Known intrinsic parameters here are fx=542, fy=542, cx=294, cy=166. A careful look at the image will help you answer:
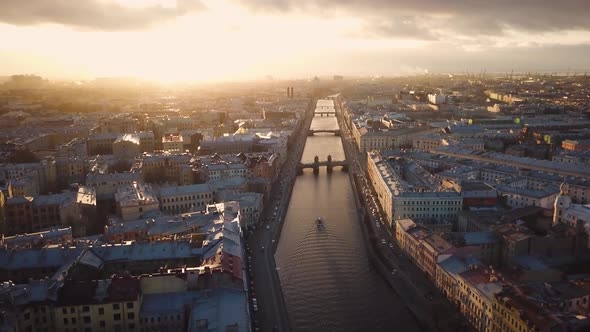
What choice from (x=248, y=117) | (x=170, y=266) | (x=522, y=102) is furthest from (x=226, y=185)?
(x=522, y=102)

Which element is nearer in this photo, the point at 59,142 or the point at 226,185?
the point at 226,185

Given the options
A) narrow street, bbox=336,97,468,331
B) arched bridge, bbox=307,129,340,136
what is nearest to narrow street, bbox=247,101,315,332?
narrow street, bbox=336,97,468,331

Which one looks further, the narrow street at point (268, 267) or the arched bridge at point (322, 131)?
the arched bridge at point (322, 131)

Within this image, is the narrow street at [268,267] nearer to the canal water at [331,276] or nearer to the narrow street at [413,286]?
the canal water at [331,276]

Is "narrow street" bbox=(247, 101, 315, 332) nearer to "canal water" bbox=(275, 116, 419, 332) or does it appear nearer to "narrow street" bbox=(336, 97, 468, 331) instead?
"canal water" bbox=(275, 116, 419, 332)

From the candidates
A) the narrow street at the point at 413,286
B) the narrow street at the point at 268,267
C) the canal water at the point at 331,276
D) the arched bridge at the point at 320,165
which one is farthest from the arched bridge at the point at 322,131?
the narrow street at the point at 413,286

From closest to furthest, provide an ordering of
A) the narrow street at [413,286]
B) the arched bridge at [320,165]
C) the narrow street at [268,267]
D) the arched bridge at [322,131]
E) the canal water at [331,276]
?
the narrow street at [413,286] → the narrow street at [268,267] → the canal water at [331,276] → the arched bridge at [320,165] → the arched bridge at [322,131]

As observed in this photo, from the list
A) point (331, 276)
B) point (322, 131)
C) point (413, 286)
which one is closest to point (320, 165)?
point (322, 131)

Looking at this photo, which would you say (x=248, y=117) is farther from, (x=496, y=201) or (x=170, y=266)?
(x=170, y=266)
